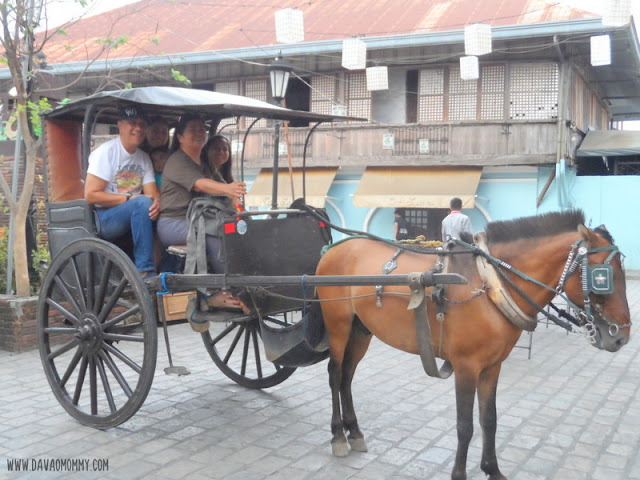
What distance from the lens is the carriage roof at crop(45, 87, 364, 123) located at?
4.40 m

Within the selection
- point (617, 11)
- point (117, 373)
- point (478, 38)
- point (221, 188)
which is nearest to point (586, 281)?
point (221, 188)

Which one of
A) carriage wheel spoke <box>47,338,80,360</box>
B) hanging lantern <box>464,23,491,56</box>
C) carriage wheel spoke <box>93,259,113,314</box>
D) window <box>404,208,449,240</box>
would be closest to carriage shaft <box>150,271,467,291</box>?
carriage wheel spoke <box>93,259,113,314</box>

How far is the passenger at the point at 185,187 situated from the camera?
15.6 feet

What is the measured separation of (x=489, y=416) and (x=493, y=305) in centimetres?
70

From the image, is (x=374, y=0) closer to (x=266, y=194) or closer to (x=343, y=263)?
(x=266, y=194)

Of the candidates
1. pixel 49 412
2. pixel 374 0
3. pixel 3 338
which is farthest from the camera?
pixel 374 0

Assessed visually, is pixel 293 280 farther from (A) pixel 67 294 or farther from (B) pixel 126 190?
(A) pixel 67 294

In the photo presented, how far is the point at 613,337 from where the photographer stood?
343cm

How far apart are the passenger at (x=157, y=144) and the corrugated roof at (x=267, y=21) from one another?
36.9 feet

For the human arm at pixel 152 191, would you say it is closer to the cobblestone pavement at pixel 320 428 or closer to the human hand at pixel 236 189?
the human hand at pixel 236 189

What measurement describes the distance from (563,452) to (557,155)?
13.1 metres

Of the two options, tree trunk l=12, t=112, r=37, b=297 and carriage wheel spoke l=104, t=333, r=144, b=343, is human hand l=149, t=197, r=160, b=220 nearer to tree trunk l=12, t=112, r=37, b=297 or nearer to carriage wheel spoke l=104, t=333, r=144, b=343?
carriage wheel spoke l=104, t=333, r=144, b=343

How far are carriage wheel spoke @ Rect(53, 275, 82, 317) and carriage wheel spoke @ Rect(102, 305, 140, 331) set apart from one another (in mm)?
328

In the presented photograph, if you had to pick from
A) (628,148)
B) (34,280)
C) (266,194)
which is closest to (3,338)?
(34,280)
